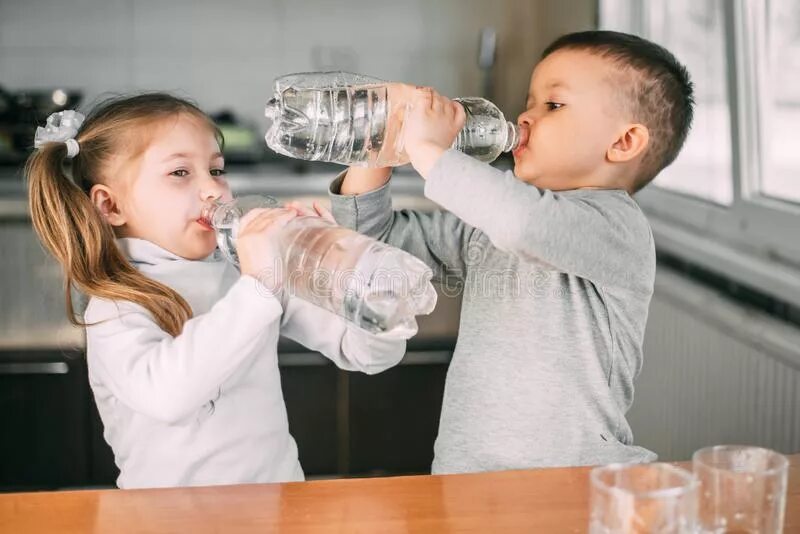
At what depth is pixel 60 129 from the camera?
1.33 metres

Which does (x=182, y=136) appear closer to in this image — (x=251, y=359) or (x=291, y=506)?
(x=251, y=359)

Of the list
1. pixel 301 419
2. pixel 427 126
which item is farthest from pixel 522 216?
pixel 301 419

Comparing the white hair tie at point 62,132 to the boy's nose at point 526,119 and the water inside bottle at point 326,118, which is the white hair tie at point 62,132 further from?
the boy's nose at point 526,119

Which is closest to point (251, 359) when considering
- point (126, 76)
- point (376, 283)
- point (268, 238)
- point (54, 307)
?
point (268, 238)

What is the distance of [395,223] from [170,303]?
1.06 feet

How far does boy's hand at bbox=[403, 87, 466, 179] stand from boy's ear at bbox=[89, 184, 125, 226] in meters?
0.47

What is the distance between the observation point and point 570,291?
1179 mm

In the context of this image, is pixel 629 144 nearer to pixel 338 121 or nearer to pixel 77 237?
pixel 338 121

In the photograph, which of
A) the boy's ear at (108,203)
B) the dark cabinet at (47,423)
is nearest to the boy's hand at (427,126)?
the boy's ear at (108,203)

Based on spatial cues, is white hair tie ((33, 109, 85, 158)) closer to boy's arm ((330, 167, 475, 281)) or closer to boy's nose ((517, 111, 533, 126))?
boy's arm ((330, 167, 475, 281))

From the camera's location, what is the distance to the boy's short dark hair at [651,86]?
47.3 inches

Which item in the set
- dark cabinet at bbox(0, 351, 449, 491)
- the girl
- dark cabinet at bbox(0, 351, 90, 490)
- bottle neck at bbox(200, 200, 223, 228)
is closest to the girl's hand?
the girl

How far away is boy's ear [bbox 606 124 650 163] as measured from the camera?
3.95ft

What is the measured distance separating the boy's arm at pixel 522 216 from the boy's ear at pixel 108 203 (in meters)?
0.52
